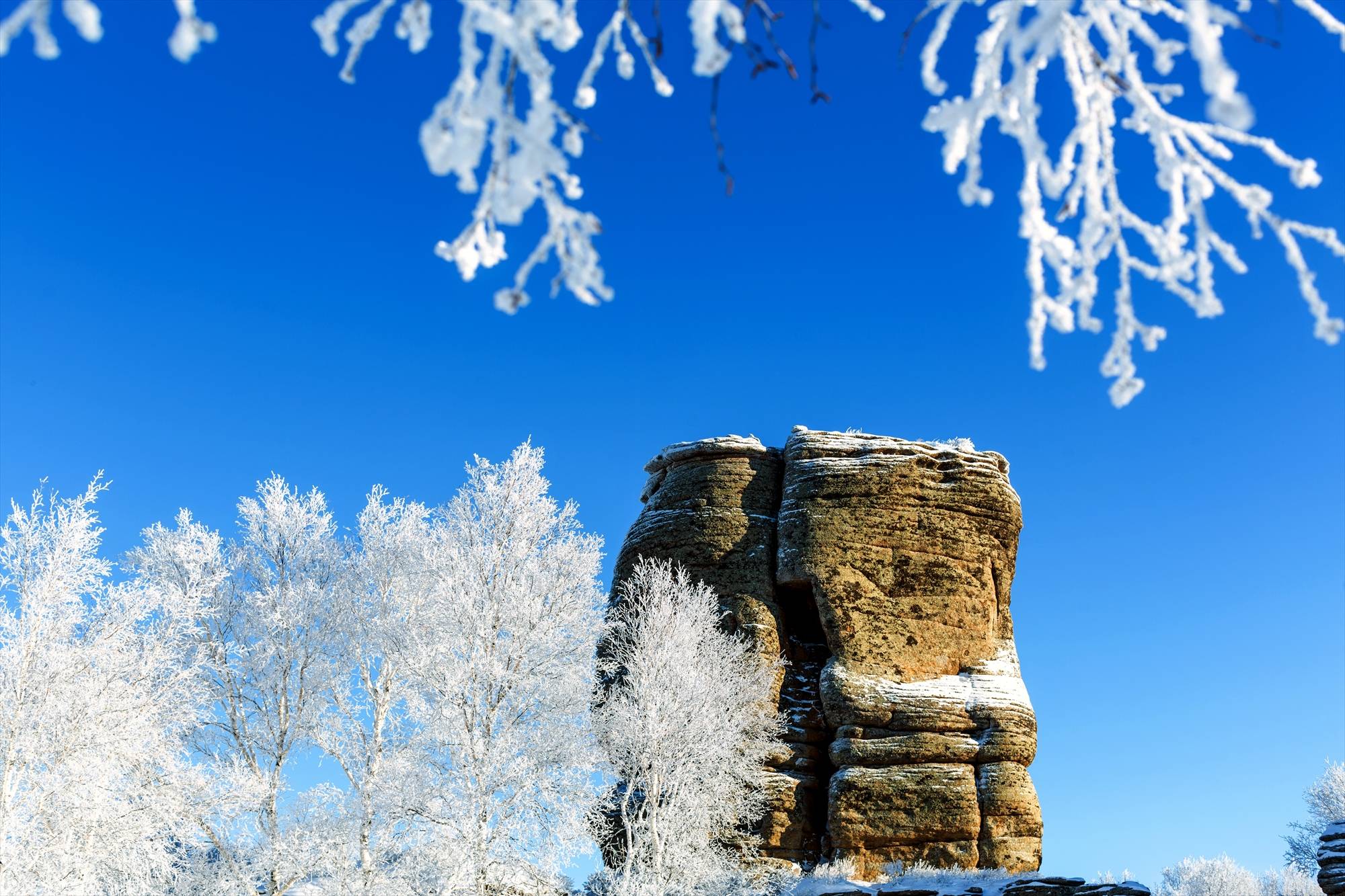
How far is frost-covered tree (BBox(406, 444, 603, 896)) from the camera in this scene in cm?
1489

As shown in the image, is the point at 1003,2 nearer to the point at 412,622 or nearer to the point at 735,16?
the point at 735,16

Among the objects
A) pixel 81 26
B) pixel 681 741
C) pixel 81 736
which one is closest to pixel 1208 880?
pixel 681 741

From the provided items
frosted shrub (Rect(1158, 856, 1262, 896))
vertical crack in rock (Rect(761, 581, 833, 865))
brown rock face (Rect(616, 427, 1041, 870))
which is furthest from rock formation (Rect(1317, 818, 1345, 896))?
frosted shrub (Rect(1158, 856, 1262, 896))

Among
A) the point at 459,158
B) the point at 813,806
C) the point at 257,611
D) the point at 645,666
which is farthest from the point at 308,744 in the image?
the point at 459,158

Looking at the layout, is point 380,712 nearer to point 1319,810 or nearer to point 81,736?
point 81,736

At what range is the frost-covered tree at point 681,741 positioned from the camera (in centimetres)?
1920

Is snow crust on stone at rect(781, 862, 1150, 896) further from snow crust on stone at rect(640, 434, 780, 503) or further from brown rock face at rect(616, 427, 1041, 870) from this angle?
snow crust on stone at rect(640, 434, 780, 503)

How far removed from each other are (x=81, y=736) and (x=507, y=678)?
5.94m

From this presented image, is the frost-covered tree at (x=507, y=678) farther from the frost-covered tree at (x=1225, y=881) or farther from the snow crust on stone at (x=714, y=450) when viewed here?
the frost-covered tree at (x=1225, y=881)

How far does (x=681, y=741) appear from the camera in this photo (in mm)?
20047

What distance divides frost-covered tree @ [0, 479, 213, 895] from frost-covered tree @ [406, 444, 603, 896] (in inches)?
149

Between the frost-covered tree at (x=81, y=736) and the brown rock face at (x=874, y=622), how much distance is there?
12705mm

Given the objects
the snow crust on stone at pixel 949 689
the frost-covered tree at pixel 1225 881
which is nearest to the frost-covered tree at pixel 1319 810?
the frost-covered tree at pixel 1225 881

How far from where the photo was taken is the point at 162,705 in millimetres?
14617
